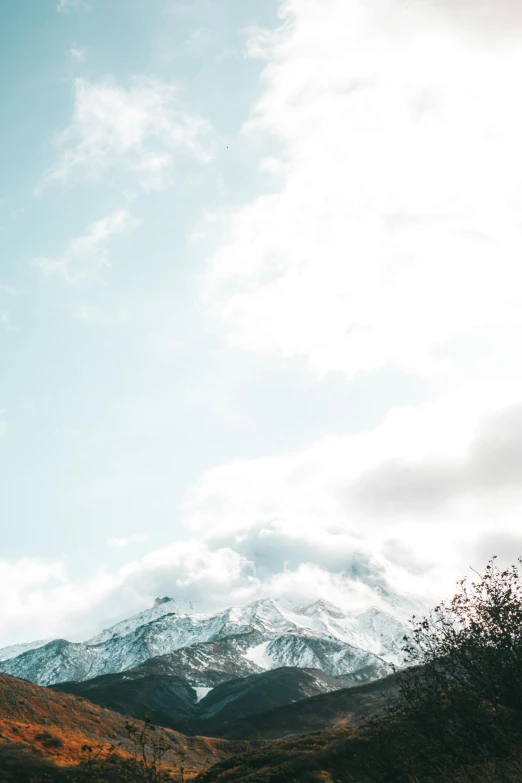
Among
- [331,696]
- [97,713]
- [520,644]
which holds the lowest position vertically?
[331,696]

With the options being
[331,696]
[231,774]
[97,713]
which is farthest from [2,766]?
[331,696]

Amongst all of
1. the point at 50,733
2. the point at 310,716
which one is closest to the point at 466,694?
the point at 50,733

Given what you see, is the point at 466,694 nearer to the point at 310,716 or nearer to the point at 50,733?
the point at 50,733

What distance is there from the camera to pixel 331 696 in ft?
652

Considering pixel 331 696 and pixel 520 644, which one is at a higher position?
pixel 520 644

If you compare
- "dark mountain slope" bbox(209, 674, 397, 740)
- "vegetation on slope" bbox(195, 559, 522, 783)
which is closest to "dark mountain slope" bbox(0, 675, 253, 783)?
"vegetation on slope" bbox(195, 559, 522, 783)

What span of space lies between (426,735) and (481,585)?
291 inches

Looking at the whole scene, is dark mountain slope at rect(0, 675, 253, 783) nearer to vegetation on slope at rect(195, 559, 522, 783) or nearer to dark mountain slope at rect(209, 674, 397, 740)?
vegetation on slope at rect(195, 559, 522, 783)

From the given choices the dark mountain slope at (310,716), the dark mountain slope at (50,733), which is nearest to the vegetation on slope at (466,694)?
the dark mountain slope at (50,733)

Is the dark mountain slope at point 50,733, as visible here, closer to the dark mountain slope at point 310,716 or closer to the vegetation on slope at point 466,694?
the vegetation on slope at point 466,694

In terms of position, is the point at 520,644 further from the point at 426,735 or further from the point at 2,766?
the point at 2,766

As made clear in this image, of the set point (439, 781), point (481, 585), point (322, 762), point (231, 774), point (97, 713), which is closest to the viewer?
point (439, 781)

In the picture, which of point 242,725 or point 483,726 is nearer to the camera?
point 483,726

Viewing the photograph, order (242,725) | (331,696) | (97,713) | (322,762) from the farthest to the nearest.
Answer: (331,696) → (242,725) → (97,713) → (322,762)
